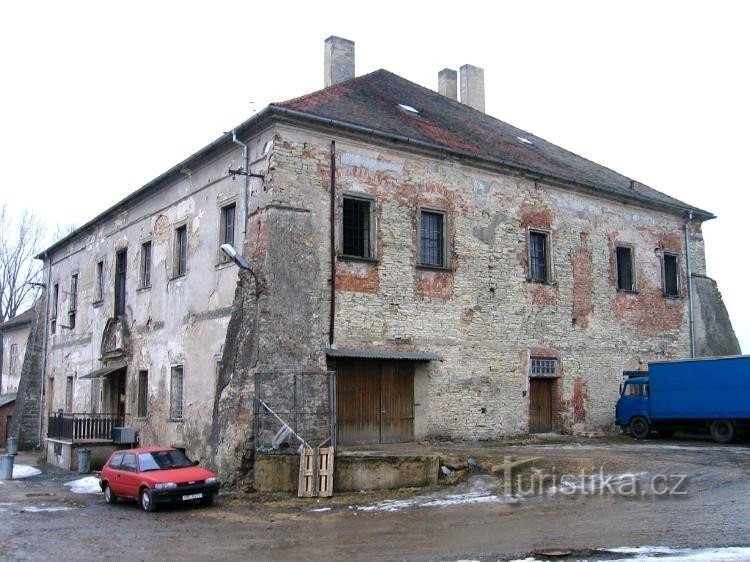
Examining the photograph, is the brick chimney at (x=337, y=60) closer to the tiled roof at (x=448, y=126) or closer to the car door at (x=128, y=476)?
the tiled roof at (x=448, y=126)

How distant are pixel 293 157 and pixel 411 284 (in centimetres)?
439

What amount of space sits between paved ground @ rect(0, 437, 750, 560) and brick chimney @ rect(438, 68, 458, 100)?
15680mm

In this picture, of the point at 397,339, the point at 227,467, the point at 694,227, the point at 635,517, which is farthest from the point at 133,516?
the point at 694,227

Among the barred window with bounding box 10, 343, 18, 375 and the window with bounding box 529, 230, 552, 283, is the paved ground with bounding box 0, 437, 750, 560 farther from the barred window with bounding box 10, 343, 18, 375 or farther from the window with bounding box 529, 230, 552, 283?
the barred window with bounding box 10, 343, 18, 375

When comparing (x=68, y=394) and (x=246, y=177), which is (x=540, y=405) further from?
(x=68, y=394)

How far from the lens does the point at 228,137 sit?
19.1 metres

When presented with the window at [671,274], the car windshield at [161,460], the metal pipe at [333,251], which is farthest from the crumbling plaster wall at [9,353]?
the window at [671,274]

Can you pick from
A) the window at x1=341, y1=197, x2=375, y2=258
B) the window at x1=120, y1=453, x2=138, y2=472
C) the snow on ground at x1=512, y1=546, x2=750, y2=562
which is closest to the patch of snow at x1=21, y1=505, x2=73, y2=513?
the window at x1=120, y1=453, x2=138, y2=472

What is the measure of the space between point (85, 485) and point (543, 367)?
12.8 meters

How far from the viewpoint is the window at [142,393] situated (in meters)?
23.2

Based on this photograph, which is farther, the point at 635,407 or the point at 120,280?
the point at 120,280

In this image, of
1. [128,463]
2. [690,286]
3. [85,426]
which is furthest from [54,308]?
[690,286]

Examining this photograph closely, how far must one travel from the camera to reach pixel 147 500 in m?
15.1

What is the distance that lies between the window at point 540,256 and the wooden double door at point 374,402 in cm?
535
